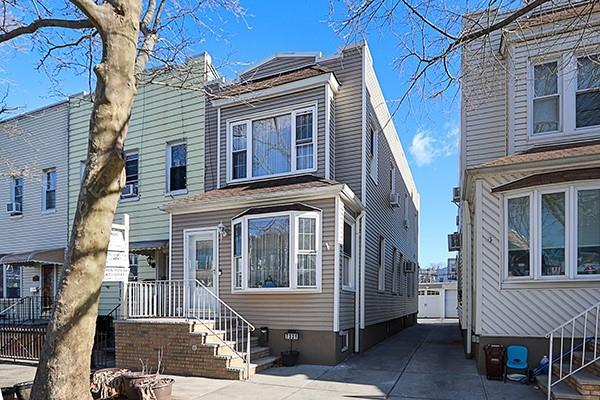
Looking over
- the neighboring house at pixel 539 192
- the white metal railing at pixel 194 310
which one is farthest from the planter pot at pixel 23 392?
the neighboring house at pixel 539 192

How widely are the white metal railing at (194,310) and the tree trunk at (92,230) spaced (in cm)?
382

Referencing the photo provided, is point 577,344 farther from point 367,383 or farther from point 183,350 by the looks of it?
point 183,350

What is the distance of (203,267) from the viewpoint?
36.0ft

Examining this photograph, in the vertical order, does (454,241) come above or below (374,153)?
below

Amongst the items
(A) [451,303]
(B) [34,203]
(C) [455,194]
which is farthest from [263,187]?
(A) [451,303]

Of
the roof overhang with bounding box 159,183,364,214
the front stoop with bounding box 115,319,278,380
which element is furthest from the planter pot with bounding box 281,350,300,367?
the roof overhang with bounding box 159,183,364,214

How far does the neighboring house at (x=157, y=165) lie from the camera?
12.7 m

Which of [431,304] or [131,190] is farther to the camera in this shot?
[431,304]

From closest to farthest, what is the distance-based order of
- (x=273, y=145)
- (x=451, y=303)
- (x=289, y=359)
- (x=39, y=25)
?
1. (x=39, y=25)
2. (x=289, y=359)
3. (x=273, y=145)
4. (x=451, y=303)

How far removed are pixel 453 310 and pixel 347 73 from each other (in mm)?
19924

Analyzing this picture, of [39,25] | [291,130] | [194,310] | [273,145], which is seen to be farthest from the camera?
[273,145]

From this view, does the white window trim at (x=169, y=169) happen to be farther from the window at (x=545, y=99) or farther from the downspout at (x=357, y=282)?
the window at (x=545, y=99)

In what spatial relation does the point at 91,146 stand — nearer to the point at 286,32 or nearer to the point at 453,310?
the point at 286,32

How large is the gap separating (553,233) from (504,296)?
1.42m
